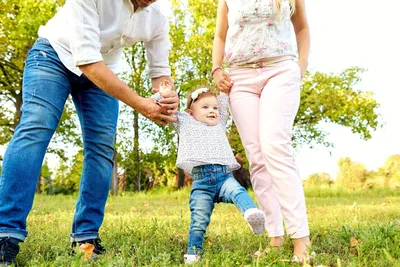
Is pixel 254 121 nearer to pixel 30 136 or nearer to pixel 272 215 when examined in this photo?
pixel 272 215

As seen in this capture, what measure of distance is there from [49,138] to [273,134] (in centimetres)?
150

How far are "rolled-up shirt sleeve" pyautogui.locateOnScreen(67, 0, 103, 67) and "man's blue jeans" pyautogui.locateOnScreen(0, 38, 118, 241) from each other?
1.04 feet

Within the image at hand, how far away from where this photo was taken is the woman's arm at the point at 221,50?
3.71 m

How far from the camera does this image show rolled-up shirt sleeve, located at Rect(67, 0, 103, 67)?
3.07 m

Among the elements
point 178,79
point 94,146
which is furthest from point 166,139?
point 94,146

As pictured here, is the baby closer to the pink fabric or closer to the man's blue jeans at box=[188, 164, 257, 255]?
the man's blue jeans at box=[188, 164, 257, 255]

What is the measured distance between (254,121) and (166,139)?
1424 cm

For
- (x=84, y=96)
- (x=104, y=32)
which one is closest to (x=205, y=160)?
(x=84, y=96)

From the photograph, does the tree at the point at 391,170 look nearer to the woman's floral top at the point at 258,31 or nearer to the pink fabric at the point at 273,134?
the pink fabric at the point at 273,134

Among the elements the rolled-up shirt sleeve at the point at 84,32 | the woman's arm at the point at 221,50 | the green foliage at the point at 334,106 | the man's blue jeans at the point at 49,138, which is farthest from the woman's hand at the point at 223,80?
the green foliage at the point at 334,106

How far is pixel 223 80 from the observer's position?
12.2 feet

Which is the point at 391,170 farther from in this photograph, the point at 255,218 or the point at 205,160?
the point at 255,218

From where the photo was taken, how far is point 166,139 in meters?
17.7

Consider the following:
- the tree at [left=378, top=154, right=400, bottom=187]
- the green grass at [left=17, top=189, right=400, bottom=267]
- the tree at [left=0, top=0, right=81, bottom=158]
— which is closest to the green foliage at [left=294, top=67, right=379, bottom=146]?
the tree at [left=378, top=154, right=400, bottom=187]
